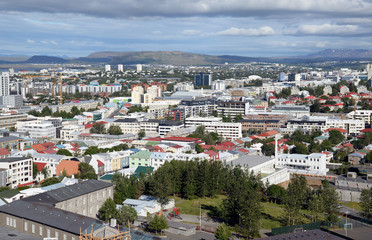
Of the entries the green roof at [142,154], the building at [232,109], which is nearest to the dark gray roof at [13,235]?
the green roof at [142,154]

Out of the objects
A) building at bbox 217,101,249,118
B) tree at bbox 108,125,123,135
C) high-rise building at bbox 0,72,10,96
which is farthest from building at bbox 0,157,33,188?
high-rise building at bbox 0,72,10,96

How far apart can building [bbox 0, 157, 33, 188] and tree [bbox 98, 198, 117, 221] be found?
6159mm

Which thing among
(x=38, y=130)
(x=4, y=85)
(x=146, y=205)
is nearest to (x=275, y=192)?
(x=146, y=205)

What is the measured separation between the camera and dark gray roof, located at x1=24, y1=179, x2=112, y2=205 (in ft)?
45.2

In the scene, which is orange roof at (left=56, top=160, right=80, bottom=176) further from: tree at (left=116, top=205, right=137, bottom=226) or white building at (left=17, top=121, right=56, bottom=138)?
white building at (left=17, top=121, right=56, bottom=138)

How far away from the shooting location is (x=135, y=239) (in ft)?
34.9

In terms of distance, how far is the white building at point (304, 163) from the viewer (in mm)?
23400

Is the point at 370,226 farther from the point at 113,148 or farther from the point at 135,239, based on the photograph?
the point at 113,148

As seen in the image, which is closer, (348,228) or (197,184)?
(348,228)

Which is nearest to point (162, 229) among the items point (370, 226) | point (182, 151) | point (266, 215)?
point (266, 215)

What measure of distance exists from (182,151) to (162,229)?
11.8 metres

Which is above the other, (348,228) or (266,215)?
(348,228)

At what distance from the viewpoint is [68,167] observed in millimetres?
21047

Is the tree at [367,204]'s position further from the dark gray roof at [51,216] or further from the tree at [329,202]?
the dark gray roof at [51,216]
